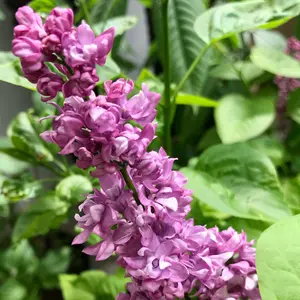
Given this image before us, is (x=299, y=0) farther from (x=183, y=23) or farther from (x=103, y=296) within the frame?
(x=103, y=296)

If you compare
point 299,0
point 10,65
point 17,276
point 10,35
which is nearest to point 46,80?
point 10,65

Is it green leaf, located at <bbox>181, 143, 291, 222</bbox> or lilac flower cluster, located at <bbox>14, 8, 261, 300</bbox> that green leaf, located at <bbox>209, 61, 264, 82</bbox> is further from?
lilac flower cluster, located at <bbox>14, 8, 261, 300</bbox>

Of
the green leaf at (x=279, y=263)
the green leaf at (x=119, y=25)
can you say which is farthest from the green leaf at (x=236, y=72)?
the green leaf at (x=279, y=263)

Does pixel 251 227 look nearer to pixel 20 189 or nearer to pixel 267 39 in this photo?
pixel 20 189

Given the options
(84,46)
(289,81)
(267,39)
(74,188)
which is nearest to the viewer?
(84,46)

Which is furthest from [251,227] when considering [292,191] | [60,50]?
[60,50]

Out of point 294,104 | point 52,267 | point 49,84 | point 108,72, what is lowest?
point 52,267
